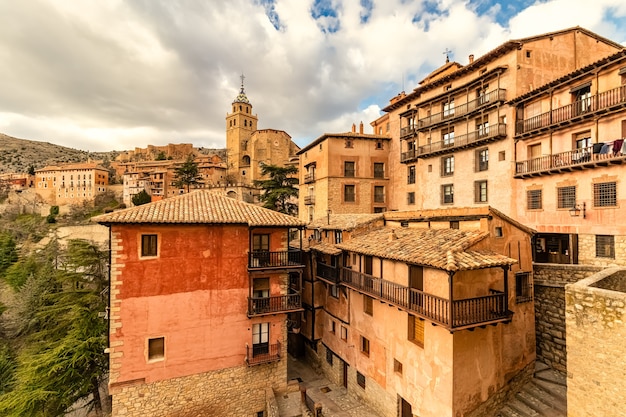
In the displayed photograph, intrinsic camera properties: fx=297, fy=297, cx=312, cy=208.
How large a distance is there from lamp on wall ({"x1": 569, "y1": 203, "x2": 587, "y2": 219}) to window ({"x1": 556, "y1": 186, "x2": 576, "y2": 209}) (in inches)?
11.9

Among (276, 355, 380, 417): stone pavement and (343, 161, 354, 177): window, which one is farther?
(343, 161, 354, 177): window

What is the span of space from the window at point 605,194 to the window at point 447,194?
33.8ft

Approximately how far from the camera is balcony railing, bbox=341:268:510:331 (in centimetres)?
1016

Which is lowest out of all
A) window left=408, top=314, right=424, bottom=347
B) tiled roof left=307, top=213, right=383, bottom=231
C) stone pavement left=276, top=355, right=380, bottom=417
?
stone pavement left=276, top=355, right=380, bottom=417

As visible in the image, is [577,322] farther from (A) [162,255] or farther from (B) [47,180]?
(B) [47,180]

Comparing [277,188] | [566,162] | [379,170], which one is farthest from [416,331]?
[277,188]

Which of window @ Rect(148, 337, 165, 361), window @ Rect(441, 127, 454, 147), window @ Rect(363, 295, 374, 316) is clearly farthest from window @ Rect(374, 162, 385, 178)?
window @ Rect(148, 337, 165, 361)

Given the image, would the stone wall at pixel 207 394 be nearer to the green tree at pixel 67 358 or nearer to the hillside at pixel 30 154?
the green tree at pixel 67 358

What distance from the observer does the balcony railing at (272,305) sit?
15125 mm

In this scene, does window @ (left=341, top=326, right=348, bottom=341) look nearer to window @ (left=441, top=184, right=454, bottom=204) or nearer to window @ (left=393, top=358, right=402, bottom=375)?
window @ (left=393, top=358, right=402, bottom=375)

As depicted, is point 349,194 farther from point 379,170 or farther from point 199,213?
point 199,213

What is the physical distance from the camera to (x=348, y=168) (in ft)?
108

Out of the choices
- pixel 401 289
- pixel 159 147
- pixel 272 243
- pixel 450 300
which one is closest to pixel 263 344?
pixel 272 243

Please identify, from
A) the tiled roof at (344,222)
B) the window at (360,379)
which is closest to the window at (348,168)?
the tiled roof at (344,222)
